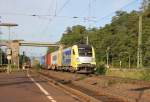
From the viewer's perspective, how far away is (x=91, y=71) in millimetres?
52062

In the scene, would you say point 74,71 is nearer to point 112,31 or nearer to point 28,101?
point 28,101

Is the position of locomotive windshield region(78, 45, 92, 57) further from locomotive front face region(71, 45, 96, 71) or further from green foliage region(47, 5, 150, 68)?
green foliage region(47, 5, 150, 68)

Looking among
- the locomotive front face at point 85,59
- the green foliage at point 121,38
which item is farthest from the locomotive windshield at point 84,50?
the green foliage at point 121,38

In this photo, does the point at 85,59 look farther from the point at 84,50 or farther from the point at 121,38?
the point at 121,38

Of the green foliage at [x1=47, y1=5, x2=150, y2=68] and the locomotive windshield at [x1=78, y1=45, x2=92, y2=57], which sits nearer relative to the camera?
the locomotive windshield at [x1=78, y1=45, x2=92, y2=57]

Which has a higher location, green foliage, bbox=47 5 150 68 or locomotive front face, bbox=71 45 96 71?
green foliage, bbox=47 5 150 68

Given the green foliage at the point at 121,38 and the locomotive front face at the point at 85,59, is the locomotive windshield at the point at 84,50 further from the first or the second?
the green foliage at the point at 121,38

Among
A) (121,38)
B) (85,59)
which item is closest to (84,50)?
(85,59)

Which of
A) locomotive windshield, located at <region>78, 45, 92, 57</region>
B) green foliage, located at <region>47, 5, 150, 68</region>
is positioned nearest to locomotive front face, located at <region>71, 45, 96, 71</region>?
locomotive windshield, located at <region>78, 45, 92, 57</region>

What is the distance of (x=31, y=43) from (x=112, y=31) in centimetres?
2838

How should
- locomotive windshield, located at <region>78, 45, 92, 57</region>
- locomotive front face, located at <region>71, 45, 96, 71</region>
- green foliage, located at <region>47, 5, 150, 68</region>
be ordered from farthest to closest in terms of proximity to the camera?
1. green foliage, located at <region>47, 5, 150, 68</region>
2. locomotive windshield, located at <region>78, 45, 92, 57</region>
3. locomotive front face, located at <region>71, 45, 96, 71</region>

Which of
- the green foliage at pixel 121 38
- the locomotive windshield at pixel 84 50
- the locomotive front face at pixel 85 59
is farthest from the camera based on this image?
the green foliage at pixel 121 38

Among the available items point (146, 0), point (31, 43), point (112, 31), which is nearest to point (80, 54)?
point (146, 0)

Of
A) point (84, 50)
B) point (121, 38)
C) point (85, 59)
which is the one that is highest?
point (121, 38)
